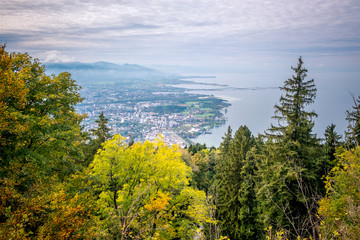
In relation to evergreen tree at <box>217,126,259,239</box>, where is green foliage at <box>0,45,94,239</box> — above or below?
above

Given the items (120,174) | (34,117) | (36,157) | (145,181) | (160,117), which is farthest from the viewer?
(160,117)

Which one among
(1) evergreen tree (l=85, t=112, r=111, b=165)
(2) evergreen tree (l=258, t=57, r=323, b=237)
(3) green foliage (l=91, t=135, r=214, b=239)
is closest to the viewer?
(3) green foliage (l=91, t=135, r=214, b=239)

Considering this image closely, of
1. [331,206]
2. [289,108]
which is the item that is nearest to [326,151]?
[289,108]

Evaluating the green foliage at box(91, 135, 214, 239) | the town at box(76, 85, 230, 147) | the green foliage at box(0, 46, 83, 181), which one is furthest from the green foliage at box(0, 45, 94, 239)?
the town at box(76, 85, 230, 147)

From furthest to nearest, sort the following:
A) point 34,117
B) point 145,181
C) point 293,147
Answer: point 293,147, point 145,181, point 34,117

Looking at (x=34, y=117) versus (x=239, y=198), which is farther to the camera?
(x=239, y=198)

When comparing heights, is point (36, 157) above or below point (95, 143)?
above

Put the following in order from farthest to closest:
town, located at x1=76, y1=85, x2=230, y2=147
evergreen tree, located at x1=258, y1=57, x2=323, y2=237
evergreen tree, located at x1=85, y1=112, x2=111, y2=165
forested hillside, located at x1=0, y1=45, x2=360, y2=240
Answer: town, located at x1=76, y1=85, x2=230, y2=147, evergreen tree, located at x1=85, y1=112, x2=111, y2=165, evergreen tree, located at x1=258, y1=57, x2=323, y2=237, forested hillside, located at x1=0, y1=45, x2=360, y2=240

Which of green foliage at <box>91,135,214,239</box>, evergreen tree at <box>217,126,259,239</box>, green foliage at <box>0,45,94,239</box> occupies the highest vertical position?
green foliage at <box>0,45,94,239</box>

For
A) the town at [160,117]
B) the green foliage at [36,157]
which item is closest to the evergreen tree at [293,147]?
the green foliage at [36,157]

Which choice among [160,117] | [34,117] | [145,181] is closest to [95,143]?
[145,181]

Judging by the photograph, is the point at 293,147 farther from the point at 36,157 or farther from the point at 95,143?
the point at 95,143

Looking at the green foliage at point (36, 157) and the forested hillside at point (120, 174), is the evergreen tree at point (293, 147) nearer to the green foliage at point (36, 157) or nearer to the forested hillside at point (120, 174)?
the forested hillside at point (120, 174)

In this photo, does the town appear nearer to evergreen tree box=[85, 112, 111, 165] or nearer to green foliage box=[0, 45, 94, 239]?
evergreen tree box=[85, 112, 111, 165]
